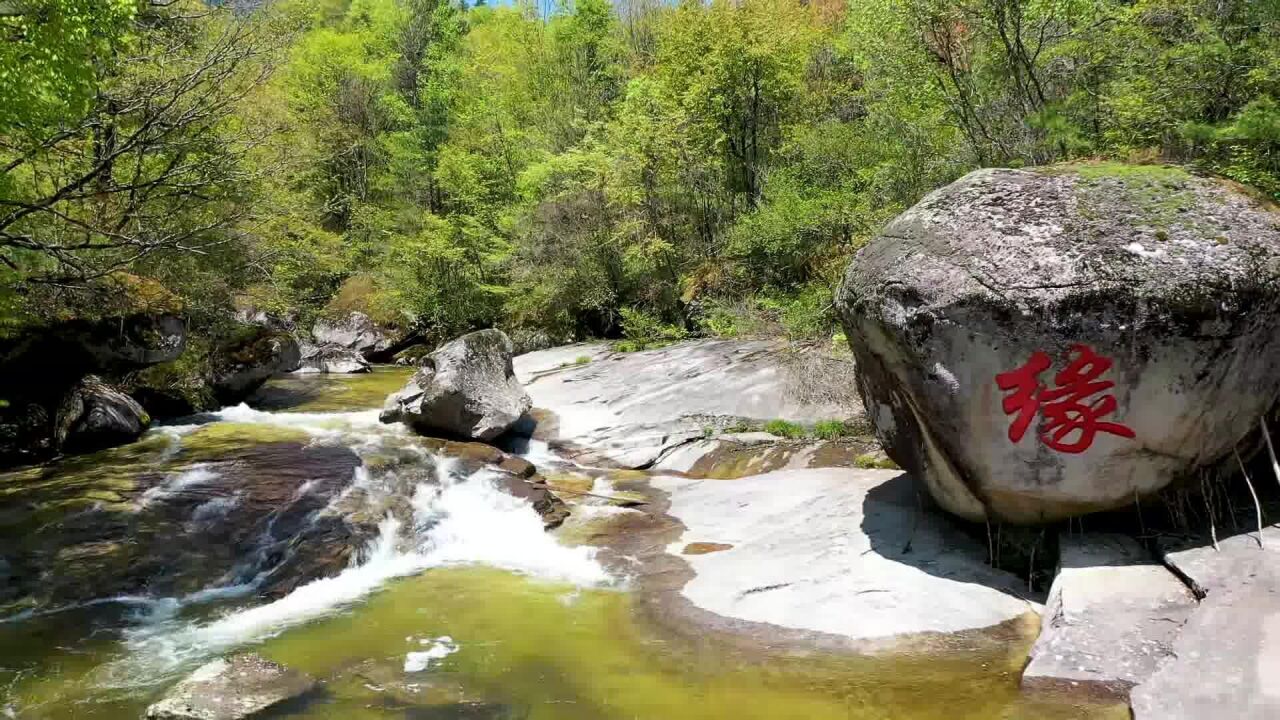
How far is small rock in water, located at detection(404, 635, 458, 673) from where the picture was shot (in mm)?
6496

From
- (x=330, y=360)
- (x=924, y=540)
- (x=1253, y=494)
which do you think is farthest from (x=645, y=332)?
(x=1253, y=494)

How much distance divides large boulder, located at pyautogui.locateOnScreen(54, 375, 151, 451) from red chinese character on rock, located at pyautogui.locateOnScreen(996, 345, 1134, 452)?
12878mm

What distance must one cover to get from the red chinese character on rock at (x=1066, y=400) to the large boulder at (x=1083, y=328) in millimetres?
11

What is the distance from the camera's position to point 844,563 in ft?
25.6

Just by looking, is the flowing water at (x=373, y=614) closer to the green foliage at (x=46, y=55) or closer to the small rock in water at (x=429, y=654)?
the small rock in water at (x=429, y=654)

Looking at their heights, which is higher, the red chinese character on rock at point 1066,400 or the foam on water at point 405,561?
the red chinese character on rock at point 1066,400

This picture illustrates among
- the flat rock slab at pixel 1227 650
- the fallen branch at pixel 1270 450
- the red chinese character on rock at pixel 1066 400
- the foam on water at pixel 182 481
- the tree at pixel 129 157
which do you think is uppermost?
the tree at pixel 129 157

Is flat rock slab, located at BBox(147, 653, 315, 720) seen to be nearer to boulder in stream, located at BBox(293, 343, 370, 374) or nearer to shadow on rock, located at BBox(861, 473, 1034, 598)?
shadow on rock, located at BBox(861, 473, 1034, 598)

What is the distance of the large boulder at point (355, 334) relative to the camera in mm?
27641

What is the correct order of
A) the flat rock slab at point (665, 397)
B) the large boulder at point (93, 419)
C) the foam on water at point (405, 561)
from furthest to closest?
1. the flat rock slab at point (665, 397)
2. the large boulder at point (93, 419)
3. the foam on water at point (405, 561)

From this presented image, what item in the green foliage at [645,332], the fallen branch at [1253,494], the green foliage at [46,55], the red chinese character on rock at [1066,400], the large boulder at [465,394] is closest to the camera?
the green foliage at [46,55]

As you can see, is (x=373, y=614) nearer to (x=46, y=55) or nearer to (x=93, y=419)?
(x=46, y=55)

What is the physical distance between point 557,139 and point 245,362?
14999mm

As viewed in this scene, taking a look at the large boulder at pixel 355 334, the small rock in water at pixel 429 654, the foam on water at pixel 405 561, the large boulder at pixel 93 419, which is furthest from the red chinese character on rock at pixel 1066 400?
the large boulder at pixel 355 334
